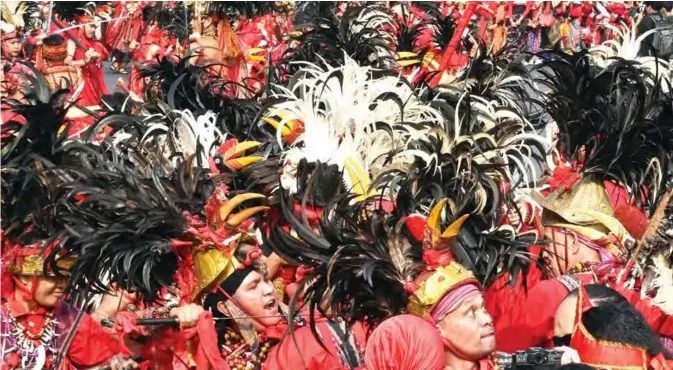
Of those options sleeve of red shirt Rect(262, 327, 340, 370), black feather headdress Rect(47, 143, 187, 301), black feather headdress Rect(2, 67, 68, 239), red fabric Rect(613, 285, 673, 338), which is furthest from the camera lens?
black feather headdress Rect(2, 67, 68, 239)

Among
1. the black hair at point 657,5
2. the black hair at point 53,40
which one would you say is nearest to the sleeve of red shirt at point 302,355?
the black hair at point 53,40

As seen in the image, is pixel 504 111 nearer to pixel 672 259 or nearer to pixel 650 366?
pixel 672 259

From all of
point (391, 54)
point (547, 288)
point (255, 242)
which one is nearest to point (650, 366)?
point (547, 288)

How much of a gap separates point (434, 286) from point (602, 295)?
0.68m

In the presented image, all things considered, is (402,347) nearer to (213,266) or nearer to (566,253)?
(213,266)

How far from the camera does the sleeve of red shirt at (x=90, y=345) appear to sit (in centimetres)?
653

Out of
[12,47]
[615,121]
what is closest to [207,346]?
[615,121]

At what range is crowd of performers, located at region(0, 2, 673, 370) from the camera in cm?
528

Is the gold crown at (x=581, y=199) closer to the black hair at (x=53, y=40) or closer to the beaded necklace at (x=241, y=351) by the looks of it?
the beaded necklace at (x=241, y=351)

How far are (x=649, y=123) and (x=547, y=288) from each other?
1.35 meters

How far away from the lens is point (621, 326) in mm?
5113

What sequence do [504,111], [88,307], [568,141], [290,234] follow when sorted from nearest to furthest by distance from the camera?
[290,234] < [88,307] < [504,111] < [568,141]

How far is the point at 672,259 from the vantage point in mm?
6316

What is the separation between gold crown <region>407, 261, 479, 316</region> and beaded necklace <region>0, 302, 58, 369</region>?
2.11m
